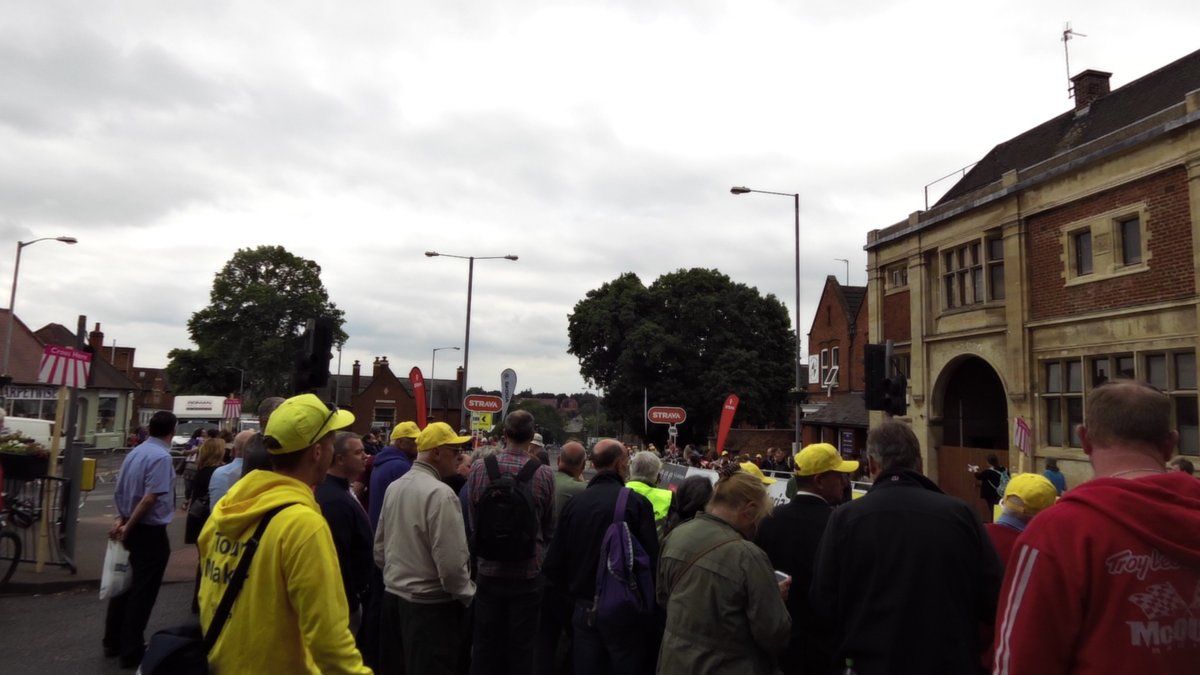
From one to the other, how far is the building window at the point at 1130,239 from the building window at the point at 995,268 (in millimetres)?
3545

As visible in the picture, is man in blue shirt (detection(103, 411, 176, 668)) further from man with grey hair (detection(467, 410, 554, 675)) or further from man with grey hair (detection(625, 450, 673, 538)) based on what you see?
man with grey hair (detection(625, 450, 673, 538))

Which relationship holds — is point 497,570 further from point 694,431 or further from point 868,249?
point 694,431

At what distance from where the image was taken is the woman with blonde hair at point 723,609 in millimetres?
3377

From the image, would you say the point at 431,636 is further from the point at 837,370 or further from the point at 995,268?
the point at 837,370

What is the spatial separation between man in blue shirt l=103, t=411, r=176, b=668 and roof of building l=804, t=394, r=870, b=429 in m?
25.9

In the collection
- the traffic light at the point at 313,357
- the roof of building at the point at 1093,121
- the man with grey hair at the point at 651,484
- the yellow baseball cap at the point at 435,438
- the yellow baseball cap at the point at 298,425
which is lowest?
the man with grey hair at the point at 651,484

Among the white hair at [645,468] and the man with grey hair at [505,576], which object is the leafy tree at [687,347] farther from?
the man with grey hair at [505,576]

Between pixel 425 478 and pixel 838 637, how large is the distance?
2.74 m

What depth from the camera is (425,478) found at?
16.3 ft

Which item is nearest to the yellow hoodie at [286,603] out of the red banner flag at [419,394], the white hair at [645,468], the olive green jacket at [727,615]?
the olive green jacket at [727,615]

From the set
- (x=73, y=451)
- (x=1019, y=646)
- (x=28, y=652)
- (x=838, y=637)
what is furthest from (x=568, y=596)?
(x=73, y=451)

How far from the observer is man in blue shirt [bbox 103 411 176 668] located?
6.14m

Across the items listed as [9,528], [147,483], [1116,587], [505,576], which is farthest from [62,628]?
[1116,587]

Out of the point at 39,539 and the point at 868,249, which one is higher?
the point at 868,249
